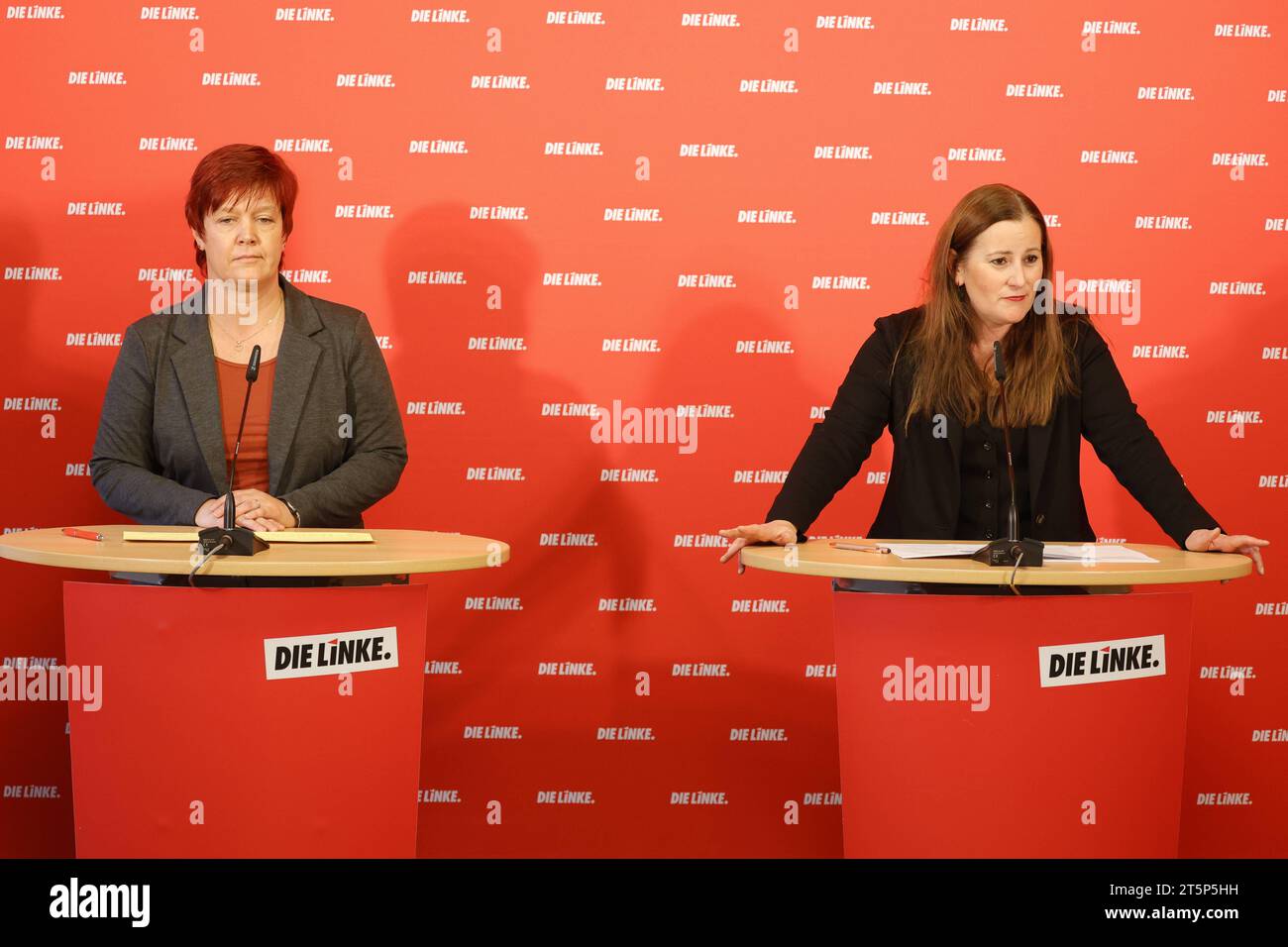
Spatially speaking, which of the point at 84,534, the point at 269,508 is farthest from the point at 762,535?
the point at 84,534

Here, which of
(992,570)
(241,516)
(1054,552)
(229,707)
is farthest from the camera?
(241,516)

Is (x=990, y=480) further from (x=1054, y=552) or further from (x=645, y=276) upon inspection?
(x=645, y=276)

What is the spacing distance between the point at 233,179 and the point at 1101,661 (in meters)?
2.28

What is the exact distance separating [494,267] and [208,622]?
192 cm

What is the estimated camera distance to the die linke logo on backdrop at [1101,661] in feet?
8.00

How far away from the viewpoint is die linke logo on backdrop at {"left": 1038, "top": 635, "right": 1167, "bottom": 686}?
8.00 feet

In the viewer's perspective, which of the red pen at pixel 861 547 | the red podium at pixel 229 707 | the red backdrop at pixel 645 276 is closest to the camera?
the red podium at pixel 229 707

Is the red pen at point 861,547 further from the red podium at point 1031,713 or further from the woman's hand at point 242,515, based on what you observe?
the woman's hand at point 242,515

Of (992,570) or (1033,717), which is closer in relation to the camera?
(992,570)

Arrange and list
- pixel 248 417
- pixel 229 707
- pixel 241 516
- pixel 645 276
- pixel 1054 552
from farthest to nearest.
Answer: pixel 645 276, pixel 248 417, pixel 241 516, pixel 1054 552, pixel 229 707

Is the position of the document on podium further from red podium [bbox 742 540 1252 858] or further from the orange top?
the orange top

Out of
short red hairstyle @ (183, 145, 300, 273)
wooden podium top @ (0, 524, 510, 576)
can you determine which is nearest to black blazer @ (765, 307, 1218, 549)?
wooden podium top @ (0, 524, 510, 576)

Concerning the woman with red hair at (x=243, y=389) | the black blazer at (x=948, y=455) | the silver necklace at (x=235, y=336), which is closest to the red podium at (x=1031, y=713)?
the black blazer at (x=948, y=455)

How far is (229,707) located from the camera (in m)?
2.43
